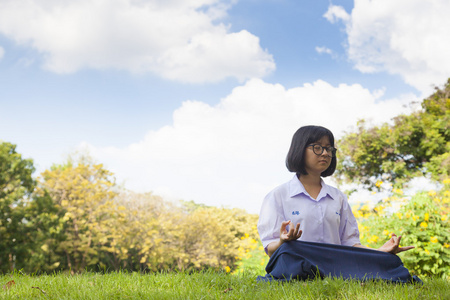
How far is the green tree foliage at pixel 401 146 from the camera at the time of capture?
39.1 feet

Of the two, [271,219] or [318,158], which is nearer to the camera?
[271,219]

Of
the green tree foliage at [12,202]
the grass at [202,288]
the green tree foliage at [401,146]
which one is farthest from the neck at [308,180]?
the green tree foliage at [401,146]

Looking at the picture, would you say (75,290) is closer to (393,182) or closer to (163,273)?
(163,273)

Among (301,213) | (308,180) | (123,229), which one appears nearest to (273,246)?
(301,213)

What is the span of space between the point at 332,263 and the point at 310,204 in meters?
0.41

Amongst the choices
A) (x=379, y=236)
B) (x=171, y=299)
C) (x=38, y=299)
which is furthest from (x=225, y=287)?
(x=379, y=236)

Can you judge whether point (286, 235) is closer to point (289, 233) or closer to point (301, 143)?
point (289, 233)

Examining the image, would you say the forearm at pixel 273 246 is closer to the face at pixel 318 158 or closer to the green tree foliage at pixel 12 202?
the face at pixel 318 158

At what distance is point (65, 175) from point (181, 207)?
12.2 ft

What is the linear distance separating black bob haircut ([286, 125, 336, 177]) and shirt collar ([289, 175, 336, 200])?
0.28ft

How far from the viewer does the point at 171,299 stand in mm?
2291

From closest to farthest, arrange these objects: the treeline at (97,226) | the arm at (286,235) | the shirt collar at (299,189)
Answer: the arm at (286,235) → the shirt collar at (299,189) → the treeline at (97,226)

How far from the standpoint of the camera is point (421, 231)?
5.76m

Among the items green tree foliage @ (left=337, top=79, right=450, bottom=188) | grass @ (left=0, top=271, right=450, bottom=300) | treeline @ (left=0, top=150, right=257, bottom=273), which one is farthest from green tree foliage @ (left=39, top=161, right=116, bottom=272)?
grass @ (left=0, top=271, right=450, bottom=300)
